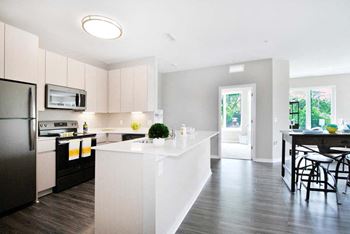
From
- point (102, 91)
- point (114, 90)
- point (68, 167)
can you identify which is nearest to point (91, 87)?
point (102, 91)

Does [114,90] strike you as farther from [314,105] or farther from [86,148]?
[314,105]

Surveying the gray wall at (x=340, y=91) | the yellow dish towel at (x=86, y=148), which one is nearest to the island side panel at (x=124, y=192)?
the yellow dish towel at (x=86, y=148)

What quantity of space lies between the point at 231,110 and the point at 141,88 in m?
5.82

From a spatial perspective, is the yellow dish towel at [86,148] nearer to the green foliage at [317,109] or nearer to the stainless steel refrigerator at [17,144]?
the stainless steel refrigerator at [17,144]

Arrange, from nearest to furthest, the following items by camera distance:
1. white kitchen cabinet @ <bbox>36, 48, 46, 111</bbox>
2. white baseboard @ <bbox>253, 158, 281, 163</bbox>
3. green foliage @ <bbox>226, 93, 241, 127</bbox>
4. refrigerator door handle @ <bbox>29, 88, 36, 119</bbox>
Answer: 1. refrigerator door handle @ <bbox>29, 88, 36, 119</bbox>
2. white kitchen cabinet @ <bbox>36, 48, 46, 111</bbox>
3. white baseboard @ <bbox>253, 158, 281, 163</bbox>
4. green foliage @ <bbox>226, 93, 241, 127</bbox>

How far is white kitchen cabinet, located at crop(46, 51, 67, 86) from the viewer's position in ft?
10.3

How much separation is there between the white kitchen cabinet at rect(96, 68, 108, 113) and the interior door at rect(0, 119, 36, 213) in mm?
1953

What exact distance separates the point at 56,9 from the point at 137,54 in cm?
193

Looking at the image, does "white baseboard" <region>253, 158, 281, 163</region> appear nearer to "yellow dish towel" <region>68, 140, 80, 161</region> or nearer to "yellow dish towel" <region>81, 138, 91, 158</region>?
"yellow dish towel" <region>81, 138, 91, 158</region>

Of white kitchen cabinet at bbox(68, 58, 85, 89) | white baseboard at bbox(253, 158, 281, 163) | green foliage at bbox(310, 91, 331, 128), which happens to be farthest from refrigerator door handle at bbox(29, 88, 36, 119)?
green foliage at bbox(310, 91, 331, 128)

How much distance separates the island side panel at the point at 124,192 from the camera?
1541mm

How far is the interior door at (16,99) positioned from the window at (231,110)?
7583 mm

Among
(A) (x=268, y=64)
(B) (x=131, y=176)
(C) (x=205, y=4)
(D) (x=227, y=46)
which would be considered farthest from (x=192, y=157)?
(A) (x=268, y=64)

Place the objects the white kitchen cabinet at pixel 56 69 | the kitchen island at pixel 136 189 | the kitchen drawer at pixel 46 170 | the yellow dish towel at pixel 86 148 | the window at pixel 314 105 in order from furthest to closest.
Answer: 1. the window at pixel 314 105
2. the yellow dish towel at pixel 86 148
3. the white kitchen cabinet at pixel 56 69
4. the kitchen drawer at pixel 46 170
5. the kitchen island at pixel 136 189
